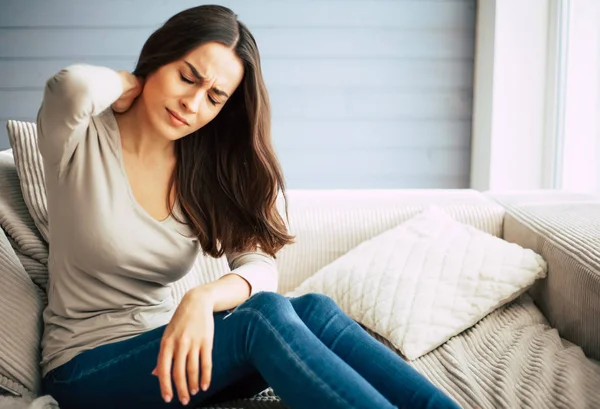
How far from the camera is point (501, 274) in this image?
6.18 ft

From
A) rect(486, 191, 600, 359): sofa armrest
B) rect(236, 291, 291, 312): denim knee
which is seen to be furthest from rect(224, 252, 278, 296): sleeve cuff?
rect(486, 191, 600, 359): sofa armrest

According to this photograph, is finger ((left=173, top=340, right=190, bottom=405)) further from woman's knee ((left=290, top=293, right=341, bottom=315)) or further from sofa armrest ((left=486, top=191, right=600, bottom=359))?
sofa armrest ((left=486, top=191, right=600, bottom=359))

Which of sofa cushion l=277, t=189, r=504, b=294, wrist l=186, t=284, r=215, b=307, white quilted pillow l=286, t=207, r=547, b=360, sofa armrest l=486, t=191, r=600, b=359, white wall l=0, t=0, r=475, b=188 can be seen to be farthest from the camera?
white wall l=0, t=0, r=475, b=188

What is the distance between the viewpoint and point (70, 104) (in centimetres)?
122

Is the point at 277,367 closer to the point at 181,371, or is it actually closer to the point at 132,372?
the point at 181,371

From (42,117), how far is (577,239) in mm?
1268

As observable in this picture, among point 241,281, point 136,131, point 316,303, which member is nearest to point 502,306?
point 316,303

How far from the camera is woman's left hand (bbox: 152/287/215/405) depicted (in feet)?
3.76

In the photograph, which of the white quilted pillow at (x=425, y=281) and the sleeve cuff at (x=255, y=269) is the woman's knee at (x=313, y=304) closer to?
the sleeve cuff at (x=255, y=269)

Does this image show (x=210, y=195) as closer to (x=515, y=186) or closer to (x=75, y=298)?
(x=75, y=298)

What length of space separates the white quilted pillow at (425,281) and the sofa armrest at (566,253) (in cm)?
7

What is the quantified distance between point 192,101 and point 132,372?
0.52m

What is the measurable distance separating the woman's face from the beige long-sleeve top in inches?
3.4

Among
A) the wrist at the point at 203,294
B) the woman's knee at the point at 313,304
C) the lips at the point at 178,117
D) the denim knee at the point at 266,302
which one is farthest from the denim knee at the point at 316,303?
the lips at the point at 178,117
